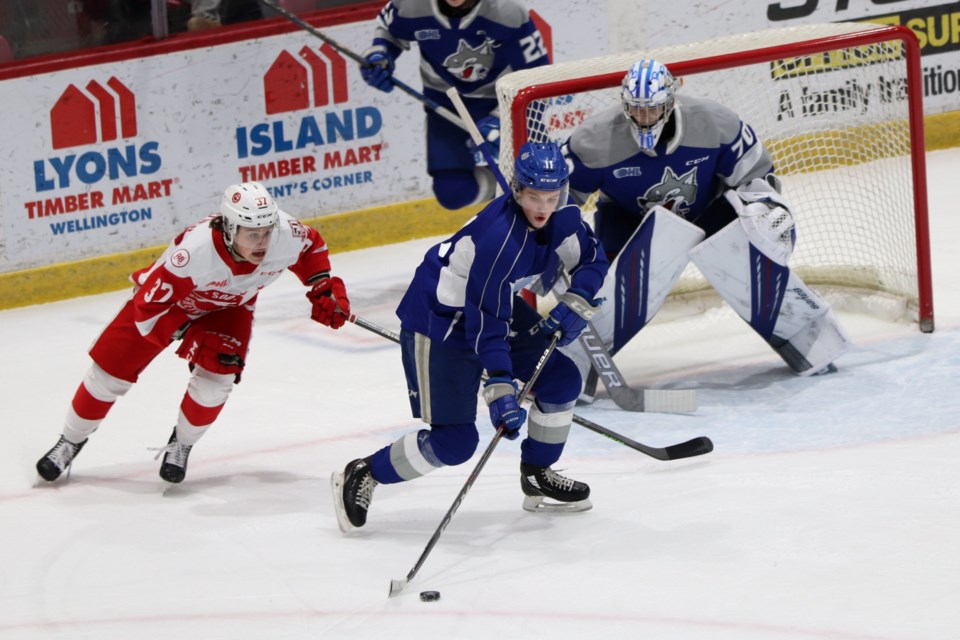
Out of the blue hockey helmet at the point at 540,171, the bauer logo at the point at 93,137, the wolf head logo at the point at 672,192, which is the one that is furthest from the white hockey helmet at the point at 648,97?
the bauer logo at the point at 93,137

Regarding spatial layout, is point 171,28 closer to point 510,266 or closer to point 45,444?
point 45,444

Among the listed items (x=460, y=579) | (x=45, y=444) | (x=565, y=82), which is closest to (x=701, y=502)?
(x=460, y=579)

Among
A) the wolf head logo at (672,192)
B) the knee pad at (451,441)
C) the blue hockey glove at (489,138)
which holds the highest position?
the blue hockey glove at (489,138)

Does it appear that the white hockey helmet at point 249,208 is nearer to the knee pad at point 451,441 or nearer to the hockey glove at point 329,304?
the hockey glove at point 329,304

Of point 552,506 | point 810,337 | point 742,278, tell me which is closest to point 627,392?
point 742,278

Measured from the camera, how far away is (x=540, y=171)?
3186 mm

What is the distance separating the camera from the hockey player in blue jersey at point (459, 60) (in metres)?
5.39

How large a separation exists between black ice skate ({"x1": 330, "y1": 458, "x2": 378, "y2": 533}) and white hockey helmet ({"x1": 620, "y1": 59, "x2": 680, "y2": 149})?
4.39ft

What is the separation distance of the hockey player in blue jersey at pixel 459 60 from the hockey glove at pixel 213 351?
1812mm

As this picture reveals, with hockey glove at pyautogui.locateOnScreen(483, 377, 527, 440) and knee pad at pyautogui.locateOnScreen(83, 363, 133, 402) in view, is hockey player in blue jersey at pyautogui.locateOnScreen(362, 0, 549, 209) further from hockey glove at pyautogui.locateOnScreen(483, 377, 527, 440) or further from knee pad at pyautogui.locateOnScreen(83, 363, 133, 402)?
hockey glove at pyautogui.locateOnScreen(483, 377, 527, 440)

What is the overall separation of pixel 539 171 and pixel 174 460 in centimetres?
142

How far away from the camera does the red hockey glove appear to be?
3.85 metres

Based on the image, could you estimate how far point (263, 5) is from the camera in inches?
243

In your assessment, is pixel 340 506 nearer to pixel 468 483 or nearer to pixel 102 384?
pixel 468 483
